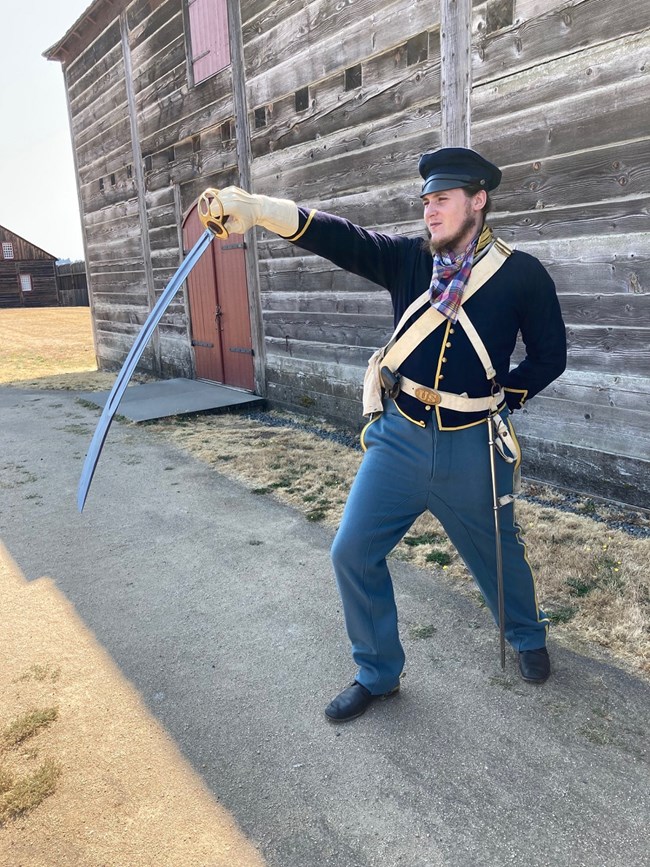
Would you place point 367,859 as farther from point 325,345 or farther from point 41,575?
point 325,345

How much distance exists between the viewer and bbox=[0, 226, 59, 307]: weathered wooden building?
43.2 meters

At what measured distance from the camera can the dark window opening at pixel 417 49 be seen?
209 inches

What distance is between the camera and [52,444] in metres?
7.03

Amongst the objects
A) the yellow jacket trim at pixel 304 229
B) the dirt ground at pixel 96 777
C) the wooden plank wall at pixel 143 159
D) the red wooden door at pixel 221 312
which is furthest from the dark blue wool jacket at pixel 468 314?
the wooden plank wall at pixel 143 159

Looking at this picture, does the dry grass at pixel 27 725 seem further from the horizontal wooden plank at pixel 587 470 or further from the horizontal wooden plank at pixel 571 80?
the horizontal wooden plank at pixel 571 80

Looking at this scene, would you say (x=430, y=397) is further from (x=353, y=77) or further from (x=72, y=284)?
(x=72, y=284)

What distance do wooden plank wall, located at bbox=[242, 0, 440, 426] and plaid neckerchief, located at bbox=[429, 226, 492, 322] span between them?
3528 mm

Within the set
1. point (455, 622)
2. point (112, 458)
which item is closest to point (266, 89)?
point (112, 458)

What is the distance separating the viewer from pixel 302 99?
6.75 metres

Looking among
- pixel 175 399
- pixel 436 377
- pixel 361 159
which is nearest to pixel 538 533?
pixel 436 377

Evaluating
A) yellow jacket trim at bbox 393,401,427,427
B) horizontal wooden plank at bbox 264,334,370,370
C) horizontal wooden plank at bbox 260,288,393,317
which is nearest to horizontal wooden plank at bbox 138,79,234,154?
horizontal wooden plank at bbox 260,288,393,317

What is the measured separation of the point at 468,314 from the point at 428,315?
5.6 inches

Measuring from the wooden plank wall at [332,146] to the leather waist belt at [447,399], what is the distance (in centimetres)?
374

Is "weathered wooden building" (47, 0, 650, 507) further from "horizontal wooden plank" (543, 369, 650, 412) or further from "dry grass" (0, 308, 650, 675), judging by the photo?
"dry grass" (0, 308, 650, 675)
